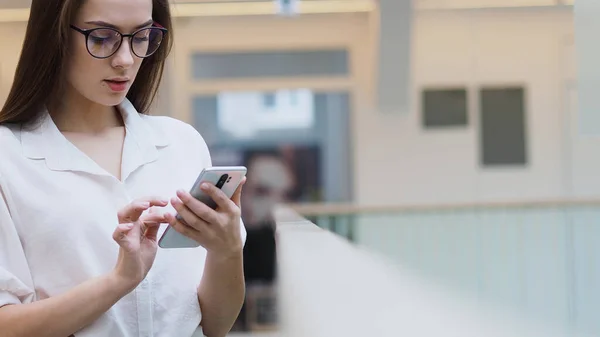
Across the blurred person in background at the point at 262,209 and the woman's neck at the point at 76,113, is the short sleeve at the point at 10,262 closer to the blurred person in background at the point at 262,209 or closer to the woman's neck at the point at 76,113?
the woman's neck at the point at 76,113

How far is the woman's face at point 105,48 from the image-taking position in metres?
1.45

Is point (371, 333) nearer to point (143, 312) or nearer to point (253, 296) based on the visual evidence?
point (143, 312)

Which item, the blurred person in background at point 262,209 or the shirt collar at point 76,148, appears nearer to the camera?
the shirt collar at point 76,148

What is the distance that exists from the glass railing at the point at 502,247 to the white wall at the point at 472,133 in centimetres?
210

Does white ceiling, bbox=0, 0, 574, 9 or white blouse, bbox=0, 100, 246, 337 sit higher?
white ceiling, bbox=0, 0, 574, 9

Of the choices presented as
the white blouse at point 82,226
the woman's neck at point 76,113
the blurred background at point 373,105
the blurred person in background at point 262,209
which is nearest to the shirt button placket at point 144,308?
the white blouse at point 82,226

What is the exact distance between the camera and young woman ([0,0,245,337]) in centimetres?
138

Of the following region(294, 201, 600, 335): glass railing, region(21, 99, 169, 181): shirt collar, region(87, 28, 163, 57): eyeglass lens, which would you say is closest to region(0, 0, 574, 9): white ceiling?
region(294, 201, 600, 335): glass railing

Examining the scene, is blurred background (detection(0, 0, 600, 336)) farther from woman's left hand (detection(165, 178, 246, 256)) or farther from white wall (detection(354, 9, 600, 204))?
woman's left hand (detection(165, 178, 246, 256))

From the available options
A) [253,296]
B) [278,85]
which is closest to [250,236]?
[253,296]

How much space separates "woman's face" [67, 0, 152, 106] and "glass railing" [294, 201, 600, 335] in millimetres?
4678

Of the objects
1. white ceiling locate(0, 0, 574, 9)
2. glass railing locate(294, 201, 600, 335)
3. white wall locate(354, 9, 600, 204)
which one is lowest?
glass railing locate(294, 201, 600, 335)

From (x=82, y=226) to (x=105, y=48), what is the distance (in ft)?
0.85

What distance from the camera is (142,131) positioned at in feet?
5.17
